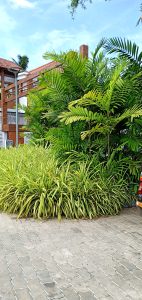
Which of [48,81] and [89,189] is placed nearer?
[89,189]

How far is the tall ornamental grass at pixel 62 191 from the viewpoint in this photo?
13.4 ft

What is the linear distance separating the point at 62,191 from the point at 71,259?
4.73 ft

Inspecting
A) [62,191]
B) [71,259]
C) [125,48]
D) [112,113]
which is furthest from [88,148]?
[71,259]

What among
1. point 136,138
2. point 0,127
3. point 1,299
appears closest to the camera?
point 1,299

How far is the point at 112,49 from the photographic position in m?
5.10

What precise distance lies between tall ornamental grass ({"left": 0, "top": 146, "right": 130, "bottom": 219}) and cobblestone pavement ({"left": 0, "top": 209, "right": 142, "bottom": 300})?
0.63ft

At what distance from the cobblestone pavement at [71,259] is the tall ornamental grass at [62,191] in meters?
0.19

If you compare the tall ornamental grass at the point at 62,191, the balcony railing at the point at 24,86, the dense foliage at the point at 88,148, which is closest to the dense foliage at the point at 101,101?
the dense foliage at the point at 88,148

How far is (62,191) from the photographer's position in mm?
4164

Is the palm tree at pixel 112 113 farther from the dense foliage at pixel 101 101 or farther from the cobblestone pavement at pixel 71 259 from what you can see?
the cobblestone pavement at pixel 71 259

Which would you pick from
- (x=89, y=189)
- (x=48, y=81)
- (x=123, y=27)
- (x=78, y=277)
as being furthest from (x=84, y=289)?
(x=123, y=27)

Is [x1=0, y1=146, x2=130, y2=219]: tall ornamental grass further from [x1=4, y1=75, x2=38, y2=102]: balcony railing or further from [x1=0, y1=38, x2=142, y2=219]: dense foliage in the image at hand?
[x1=4, y1=75, x2=38, y2=102]: balcony railing

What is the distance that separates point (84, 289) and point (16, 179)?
2.49 metres

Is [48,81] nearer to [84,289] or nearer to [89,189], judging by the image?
[89,189]
